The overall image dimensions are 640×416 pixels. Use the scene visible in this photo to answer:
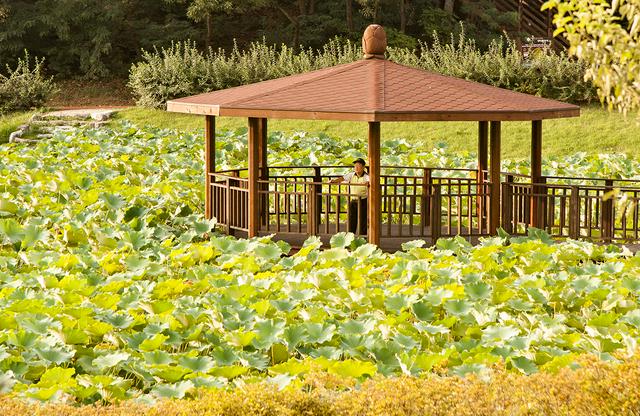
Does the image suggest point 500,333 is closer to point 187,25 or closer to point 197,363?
point 197,363

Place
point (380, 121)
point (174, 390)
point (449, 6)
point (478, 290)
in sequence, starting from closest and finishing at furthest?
point (174, 390) < point (478, 290) < point (380, 121) < point (449, 6)

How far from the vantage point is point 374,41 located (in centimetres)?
1404

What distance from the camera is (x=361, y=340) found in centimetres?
756

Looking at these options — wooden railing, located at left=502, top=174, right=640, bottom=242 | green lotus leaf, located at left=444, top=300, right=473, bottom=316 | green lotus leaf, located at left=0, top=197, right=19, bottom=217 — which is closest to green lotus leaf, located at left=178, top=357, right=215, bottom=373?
green lotus leaf, located at left=444, top=300, right=473, bottom=316

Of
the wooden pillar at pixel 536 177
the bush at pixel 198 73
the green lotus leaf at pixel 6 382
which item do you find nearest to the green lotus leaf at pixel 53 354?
the green lotus leaf at pixel 6 382

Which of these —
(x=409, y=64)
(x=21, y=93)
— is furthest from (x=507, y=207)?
(x=21, y=93)

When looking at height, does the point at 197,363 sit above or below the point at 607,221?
below

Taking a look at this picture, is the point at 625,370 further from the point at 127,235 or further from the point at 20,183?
the point at 20,183

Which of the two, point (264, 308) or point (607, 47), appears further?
point (264, 308)

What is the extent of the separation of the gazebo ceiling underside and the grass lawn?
28.2ft

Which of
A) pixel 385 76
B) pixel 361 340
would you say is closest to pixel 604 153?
pixel 385 76

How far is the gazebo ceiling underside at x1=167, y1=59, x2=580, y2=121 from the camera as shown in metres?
12.4

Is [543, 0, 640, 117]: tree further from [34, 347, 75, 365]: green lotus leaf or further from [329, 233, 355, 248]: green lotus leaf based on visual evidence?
[329, 233, 355, 248]: green lotus leaf

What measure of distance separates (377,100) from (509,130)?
12.0 meters
